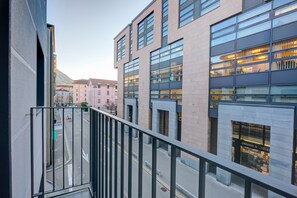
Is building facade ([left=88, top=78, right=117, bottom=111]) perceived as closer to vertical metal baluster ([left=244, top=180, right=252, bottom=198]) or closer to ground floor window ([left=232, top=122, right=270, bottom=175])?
ground floor window ([left=232, top=122, right=270, bottom=175])

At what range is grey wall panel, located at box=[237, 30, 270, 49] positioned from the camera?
6509mm

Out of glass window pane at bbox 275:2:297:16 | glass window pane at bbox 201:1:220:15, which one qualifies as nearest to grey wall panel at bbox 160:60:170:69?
glass window pane at bbox 201:1:220:15

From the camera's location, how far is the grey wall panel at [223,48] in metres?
7.69

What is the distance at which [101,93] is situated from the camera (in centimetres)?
3822

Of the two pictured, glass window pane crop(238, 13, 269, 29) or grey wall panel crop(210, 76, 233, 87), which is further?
grey wall panel crop(210, 76, 233, 87)

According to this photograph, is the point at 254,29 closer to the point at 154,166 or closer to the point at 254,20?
the point at 254,20

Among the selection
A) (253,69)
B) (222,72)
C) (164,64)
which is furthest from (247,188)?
(164,64)

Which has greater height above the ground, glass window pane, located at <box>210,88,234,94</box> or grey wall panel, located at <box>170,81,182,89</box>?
grey wall panel, located at <box>170,81,182,89</box>

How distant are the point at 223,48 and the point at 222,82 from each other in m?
1.76

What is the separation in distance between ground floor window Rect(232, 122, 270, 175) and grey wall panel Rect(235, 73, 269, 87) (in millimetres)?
1868

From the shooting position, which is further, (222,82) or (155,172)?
(222,82)

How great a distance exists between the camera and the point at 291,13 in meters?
5.88

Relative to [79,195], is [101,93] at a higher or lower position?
higher

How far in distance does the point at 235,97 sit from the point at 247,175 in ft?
26.2
